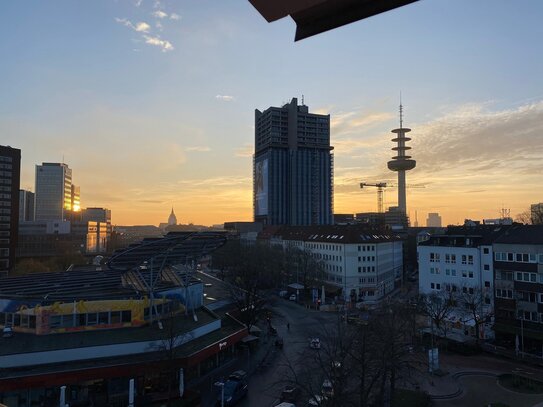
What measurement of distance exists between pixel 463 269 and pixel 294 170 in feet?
341

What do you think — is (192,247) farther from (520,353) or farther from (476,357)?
(520,353)

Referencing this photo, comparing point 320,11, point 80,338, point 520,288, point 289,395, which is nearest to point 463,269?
point 520,288

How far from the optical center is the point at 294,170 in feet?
498

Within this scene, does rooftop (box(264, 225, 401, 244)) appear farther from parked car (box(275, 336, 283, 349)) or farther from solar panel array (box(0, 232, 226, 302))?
solar panel array (box(0, 232, 226, 302))

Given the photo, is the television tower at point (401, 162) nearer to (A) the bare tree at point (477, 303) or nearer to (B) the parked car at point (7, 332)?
(A) the bare tree at point (477, 303)

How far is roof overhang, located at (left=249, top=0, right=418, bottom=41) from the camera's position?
3.27 metres

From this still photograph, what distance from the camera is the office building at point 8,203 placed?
92750 mm

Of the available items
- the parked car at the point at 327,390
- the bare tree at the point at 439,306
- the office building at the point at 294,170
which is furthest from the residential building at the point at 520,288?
the office building at the point at 294,170

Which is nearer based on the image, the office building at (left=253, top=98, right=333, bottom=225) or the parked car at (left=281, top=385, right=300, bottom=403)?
the parked car at (left=281, top=385, right=300, bottom=403)

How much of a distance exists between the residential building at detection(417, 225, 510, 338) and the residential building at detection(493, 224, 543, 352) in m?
2.27

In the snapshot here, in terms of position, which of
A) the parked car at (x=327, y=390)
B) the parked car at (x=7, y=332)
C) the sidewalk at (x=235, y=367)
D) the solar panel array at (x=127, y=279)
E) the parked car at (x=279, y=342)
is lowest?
the sidewalk at (x=235, y=367)

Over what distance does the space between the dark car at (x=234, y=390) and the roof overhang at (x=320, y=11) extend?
29.3 m

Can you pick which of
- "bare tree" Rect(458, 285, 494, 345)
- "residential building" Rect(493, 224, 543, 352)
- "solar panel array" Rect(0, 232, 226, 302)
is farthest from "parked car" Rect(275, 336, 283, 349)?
"residential building" Rect(493, 224, 543, 352)

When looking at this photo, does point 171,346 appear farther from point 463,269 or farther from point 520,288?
point 463,269
